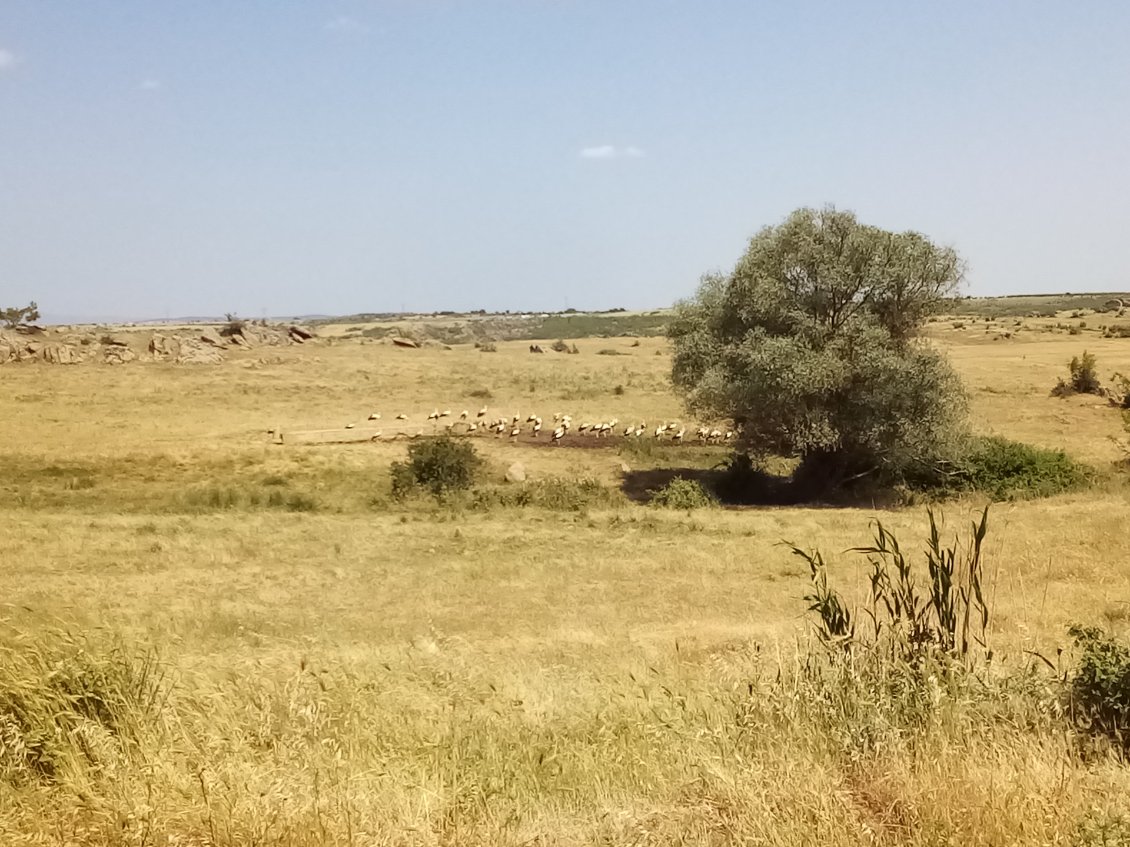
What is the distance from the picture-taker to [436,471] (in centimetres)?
2547

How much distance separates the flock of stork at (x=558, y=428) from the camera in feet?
112

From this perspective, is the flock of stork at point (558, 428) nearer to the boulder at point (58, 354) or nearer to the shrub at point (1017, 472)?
the shrub at point (1017, 472)

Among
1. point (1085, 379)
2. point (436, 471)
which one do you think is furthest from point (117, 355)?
point (1085, 379)

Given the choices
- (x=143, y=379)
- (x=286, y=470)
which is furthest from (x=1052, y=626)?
(x=143, y=379)

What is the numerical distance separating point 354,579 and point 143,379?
114 ft

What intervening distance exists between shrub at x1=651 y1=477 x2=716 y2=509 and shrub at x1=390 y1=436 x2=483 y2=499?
18.7ft

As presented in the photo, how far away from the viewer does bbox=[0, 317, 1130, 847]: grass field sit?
3262 mm

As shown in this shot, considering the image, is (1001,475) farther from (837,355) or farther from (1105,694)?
(1105,694)

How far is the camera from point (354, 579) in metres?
15.6

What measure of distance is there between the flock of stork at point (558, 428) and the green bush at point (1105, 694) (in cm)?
2816

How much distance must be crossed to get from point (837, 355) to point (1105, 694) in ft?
66.8

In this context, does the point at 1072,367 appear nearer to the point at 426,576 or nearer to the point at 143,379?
the point at 426,576

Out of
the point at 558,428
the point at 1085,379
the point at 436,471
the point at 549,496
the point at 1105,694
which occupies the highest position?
the point at 1085,379

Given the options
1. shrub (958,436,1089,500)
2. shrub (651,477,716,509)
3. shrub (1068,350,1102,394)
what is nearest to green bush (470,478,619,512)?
shrub (651,477,716,509)
